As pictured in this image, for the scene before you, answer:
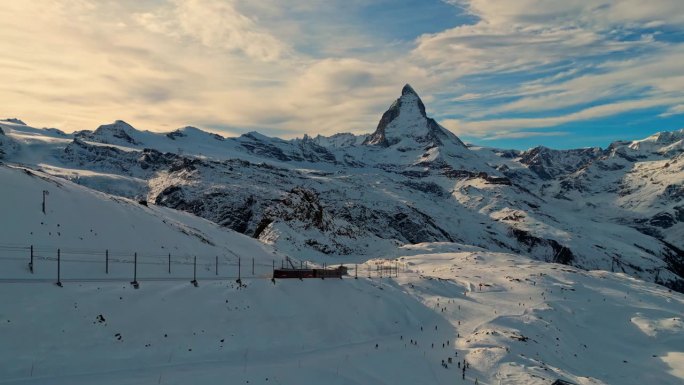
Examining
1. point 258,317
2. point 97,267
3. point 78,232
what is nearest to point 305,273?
point 258,317

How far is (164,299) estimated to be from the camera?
34312mm

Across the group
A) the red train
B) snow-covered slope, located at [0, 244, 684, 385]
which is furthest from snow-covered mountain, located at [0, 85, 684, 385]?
the red train

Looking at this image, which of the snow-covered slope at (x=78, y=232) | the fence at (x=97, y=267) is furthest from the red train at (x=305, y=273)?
the snow-covered slope at (x=78, y=232)

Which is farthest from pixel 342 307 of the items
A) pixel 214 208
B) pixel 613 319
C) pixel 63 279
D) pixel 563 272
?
pixel 214 208

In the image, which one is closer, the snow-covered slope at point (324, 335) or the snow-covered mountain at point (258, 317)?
the snow-covered slope at point (324, 335)

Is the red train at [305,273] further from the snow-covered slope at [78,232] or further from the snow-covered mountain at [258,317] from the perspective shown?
the snow-covered slope at [78,232]

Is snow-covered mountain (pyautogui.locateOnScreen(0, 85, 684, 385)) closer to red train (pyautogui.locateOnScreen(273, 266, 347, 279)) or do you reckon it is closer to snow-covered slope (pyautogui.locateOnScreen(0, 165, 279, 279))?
snow-covered slope (pyautogui.locateOnScreen(0, 165, 279, 279))

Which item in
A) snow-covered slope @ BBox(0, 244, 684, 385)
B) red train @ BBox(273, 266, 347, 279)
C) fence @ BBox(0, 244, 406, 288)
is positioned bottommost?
snow-covered slope @ BBox(0, 244, 684, 385)

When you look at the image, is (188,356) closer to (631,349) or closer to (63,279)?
(63,279)

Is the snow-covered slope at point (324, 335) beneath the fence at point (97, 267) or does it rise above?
beneath

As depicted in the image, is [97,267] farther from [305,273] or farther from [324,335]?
[324,335]

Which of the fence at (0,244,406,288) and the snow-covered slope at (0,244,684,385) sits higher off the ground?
the fence at (0,244,406,288)

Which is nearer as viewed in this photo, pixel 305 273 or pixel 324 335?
pixel 324 335

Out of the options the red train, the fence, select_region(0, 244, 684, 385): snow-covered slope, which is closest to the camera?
select_region(0, 244, 684, 385): snow-covered slope
